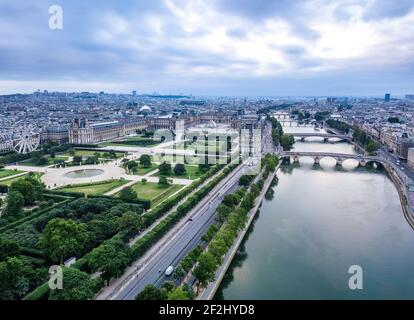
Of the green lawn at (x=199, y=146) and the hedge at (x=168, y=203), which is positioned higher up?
the green lawn at (x=199, y=146)

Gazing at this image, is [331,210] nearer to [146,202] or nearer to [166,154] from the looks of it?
[146,202]

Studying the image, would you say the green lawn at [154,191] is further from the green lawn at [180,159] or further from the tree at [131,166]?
the green lawn at [180,159]

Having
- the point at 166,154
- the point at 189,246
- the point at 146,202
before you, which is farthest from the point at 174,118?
the point at 189,246

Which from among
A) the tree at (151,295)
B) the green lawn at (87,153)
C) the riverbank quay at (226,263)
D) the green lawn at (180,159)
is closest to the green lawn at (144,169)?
the green lawn at (180,159)

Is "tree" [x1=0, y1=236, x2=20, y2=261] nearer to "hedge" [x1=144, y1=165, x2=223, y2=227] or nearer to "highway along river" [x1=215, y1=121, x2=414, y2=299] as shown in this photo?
"hedge" [x1=144, y1=165, x2=223, y2=227]

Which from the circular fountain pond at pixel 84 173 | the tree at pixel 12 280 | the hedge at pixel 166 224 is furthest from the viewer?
the circular fountain pond at pixel 84 173

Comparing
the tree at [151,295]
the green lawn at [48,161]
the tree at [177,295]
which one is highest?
the green lawn at [48,161]
